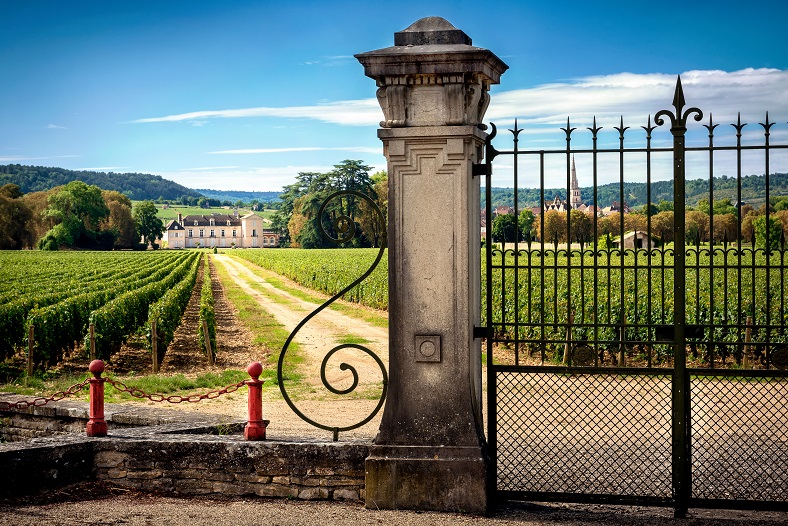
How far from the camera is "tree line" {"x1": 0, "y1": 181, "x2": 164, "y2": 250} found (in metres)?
98.2

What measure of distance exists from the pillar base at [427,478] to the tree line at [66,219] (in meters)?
96.7

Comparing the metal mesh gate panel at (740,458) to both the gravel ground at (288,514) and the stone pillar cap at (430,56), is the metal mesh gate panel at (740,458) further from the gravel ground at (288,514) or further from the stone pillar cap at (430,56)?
the stone pillar cap at (430,56)

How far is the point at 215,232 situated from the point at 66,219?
60.9 m

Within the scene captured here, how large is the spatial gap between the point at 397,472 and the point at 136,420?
4.32 metres

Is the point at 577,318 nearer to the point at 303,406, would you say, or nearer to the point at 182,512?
the point at 303,406

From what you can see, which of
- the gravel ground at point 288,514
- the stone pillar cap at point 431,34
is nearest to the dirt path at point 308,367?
the gravel ground at point 288,514

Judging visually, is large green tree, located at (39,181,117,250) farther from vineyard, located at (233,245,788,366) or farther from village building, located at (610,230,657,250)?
village building, located at (610,230,657,250)

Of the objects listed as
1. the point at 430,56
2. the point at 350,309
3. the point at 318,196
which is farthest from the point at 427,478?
the point at 318,196

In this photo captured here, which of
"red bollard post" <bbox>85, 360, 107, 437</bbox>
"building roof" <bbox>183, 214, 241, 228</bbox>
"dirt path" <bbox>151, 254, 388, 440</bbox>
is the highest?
"building roof" <bbox>183, 214, 241, 228</bbox>

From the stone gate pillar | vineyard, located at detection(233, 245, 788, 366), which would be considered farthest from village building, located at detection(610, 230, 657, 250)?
the stone gate pillar

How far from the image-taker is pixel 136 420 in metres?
9.30

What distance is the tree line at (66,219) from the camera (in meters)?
98.2

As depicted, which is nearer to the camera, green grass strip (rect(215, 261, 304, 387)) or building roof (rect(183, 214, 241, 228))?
green grass strip (rect(215, 261, 304, 387))

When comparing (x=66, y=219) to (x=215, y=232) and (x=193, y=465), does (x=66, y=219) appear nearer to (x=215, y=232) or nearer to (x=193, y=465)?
(x=215, y=232)
